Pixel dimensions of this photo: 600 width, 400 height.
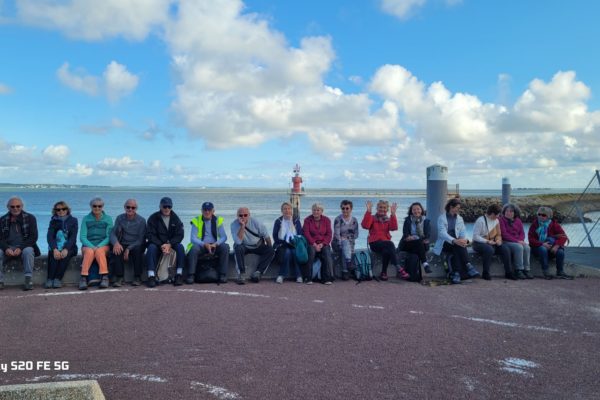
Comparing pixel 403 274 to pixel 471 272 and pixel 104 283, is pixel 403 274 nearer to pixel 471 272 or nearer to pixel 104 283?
pixel 471 272

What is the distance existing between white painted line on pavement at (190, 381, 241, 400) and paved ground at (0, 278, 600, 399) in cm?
2

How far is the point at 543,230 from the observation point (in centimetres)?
945

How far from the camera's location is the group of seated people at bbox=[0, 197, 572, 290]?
26.2 ft

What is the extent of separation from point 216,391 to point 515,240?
23.3 ft

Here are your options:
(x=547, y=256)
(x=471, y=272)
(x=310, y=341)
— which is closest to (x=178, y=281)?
(x=310, y=341)

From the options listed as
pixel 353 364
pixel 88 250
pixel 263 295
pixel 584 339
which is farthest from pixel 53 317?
pixel 584 339

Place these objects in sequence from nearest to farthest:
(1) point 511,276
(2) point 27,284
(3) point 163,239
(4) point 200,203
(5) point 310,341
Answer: (5) point 310,341
(2) point 27,284
(3) point 163,239
(1) point 511,276
(4) point 200,203

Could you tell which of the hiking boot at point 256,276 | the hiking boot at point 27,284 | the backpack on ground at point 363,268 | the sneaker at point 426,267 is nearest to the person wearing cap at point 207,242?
the hiking boot at point 256,276

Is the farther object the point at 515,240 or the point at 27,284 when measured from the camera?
the point at 515,240

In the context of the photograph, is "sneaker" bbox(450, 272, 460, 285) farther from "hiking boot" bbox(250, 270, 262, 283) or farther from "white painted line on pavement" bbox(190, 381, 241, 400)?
"white painted line on pavement" bbox(190, 381, 241, 400)

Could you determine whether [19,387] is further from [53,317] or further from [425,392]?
[53,317]

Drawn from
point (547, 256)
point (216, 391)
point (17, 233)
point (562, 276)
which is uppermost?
point (17, 233)

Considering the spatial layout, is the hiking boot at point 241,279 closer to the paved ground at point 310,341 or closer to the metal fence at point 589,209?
the paved ground at point 310,341

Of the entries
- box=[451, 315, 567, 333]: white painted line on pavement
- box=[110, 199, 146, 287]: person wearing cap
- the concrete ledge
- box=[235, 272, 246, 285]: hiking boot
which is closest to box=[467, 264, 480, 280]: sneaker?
box=[451, 315, 567, 333]: white painted line on pavement
